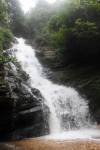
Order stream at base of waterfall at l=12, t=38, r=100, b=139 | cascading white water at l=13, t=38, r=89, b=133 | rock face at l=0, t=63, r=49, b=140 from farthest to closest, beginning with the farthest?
cascading white water at l=13, t=38, r=89, b=133 → stream at base of waterfall at l=12, t=38, r=100, b=139 → rock face at l=0, t=63, r=49, b=140

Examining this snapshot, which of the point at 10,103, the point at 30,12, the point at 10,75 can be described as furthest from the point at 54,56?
the point at 30,12

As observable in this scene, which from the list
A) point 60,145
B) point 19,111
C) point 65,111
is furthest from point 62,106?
point 60,145

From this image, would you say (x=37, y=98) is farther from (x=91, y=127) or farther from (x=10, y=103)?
(x=91, y=127)

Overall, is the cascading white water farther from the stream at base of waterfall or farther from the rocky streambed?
the rocky streambed

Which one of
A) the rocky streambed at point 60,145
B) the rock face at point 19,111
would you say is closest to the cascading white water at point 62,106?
the rock face at point 19,111

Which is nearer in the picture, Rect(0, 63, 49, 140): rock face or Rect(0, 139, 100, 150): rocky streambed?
Rect(0, 139, 100, 150): rocky streambed

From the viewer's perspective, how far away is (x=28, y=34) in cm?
4481

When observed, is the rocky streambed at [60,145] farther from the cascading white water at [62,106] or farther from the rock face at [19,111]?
the cascading white water at [62,106]

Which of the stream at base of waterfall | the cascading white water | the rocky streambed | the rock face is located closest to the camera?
the rocky streambed

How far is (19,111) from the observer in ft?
59.9

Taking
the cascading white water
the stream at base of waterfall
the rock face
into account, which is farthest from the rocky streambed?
the cascading white water

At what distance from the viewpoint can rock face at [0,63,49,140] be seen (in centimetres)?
1778

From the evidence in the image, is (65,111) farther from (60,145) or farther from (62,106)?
(60,145)

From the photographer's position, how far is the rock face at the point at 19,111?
17.8m
